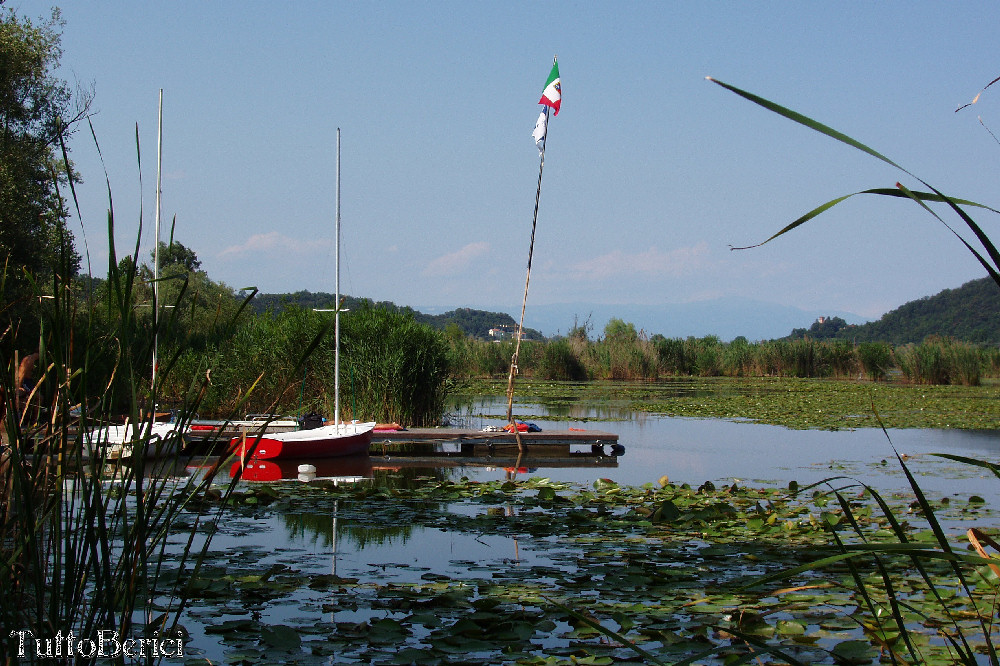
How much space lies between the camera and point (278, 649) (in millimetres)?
4359

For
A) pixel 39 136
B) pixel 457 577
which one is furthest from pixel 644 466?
pixel 39 136

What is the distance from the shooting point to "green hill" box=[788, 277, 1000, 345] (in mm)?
75750

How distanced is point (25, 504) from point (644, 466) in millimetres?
12269

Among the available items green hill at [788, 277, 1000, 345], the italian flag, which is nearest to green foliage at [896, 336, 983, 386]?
the italian flag

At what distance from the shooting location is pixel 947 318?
266 ft

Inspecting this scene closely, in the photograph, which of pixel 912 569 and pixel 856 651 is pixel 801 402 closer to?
pixel 912 569

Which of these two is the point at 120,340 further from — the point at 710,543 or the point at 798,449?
the point at 798,449

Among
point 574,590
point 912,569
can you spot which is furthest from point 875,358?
point 574,590

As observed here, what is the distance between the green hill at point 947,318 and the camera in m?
75.8

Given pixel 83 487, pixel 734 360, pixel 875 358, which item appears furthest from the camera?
pixel 734 360

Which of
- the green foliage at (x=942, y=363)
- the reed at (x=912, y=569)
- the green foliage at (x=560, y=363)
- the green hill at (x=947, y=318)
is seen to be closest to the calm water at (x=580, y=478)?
the reed at (x=912, y=569)

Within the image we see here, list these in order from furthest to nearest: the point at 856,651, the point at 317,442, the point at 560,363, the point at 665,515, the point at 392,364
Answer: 1. the point at 560,363
2. the point at 392,364
3. the point at 317,442
4. the point at 665,515
5. the point at 856,651

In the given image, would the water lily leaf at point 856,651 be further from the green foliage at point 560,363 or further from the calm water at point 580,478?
the green foliage at point 560,363

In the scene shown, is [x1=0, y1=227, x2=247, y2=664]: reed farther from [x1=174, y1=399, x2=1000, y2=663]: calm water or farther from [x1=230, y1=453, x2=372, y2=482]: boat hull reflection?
[x1=230, y1=453, x2=372, y2=482]: boat hull reflection
